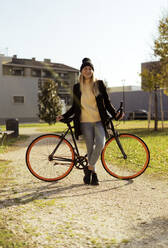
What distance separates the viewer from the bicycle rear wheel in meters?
5.47

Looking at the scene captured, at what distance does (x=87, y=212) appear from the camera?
385cm

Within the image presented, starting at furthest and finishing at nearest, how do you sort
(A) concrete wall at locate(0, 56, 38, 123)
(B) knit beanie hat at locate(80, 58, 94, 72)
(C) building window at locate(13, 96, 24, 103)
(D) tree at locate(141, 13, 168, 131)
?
(C) building window at locate(13, 96, 24, 103), (A) concrete wall at locate(0, 56, 38, 123), (D) tree at locate(141, 13, 168, 131), (B) knit beanie hat at locate(80, 58, 94, 72)

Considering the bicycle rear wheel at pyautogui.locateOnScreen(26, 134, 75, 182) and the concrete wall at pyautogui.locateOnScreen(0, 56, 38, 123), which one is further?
the concrete wall at pyautogui.locateOnScreen(0, 56, 38, 123)

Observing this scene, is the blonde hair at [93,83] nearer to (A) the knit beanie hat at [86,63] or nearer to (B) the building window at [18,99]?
(A) the knit beanie hat at [86,63]

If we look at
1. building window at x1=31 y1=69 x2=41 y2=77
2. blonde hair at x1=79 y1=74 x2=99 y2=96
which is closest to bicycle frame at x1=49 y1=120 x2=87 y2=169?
blonde hair at x1=79 y1=74 x2=99 y2=96

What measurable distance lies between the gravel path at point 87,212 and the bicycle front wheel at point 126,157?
19cm

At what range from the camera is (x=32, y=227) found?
11.0 ft

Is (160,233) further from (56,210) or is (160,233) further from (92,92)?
(92,92)

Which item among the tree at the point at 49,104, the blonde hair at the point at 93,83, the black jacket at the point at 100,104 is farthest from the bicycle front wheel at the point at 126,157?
the tree at the point at 49,104

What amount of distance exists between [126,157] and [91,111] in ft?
3.52

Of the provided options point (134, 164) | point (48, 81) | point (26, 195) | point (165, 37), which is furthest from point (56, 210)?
point (48, 81)

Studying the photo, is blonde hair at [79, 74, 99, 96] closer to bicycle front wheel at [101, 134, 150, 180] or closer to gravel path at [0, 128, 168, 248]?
bicycle front wheel at [101, 134, 150, 180]

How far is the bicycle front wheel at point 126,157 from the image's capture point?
5.49m

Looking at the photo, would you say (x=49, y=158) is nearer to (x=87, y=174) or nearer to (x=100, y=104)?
(x=87, y=174)
